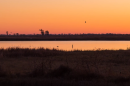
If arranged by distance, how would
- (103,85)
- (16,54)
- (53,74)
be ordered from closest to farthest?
(103,85) → (53,74) → (16,54)

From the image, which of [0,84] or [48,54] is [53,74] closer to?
[0,84]

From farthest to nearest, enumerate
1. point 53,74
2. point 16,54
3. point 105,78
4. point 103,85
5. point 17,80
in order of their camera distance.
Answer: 1. point 16,54
2. point 53,74
3. point 105,78
4. point 17,80
5. point 103,85

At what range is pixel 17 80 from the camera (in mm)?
9156

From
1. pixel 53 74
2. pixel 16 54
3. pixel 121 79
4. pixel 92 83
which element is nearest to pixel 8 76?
pixel 53 74

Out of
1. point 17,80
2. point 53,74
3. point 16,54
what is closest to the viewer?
point 17,80

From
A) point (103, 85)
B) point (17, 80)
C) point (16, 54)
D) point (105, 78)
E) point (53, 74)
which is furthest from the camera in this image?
point (16, 54)

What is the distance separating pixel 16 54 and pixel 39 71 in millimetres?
12597

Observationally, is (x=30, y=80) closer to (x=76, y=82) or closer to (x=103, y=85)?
(x=76, y=82)

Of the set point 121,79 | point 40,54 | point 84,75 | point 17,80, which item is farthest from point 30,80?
point 40,54

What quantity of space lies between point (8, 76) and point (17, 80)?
49.9 inches

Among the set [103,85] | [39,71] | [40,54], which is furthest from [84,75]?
[40,54]

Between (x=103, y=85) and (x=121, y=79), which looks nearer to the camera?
(x=103, y=85)

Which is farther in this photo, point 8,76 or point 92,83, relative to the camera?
point 8,76

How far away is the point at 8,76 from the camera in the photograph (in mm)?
10211
